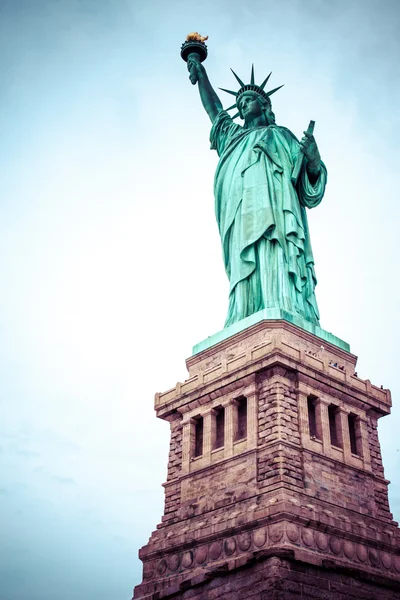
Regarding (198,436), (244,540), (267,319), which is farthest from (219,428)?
(244,540)

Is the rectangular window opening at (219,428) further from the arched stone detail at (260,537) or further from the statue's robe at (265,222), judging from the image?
the arched stone detail at (260,537)

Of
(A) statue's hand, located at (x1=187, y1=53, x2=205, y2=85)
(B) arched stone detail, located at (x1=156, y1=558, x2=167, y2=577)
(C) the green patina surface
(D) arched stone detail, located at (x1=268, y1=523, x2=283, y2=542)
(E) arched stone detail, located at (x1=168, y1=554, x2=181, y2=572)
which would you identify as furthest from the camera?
Answer: (A) statue's hand, located at (x1=187, y1=53, x2=205, y2=85)

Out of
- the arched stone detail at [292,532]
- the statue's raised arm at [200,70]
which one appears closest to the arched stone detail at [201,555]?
the arched stone detail at [292,532]

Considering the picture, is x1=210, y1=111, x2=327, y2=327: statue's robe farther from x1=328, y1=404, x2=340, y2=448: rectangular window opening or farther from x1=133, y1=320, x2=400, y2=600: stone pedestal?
x1=328, y1=404, x2=340, y2=448: rectangular window opening

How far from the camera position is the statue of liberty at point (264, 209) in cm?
2489

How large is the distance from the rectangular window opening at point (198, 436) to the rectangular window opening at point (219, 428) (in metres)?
0.59

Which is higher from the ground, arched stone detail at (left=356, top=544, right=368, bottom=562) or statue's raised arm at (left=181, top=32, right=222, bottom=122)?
statue's raised arm at (left=181, top=32, right=222, bottom=122)

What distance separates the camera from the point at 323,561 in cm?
→ 1850

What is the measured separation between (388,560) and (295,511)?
3.49m

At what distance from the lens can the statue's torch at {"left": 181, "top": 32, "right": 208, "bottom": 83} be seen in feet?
107

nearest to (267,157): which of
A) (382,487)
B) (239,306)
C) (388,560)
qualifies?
(239,306)

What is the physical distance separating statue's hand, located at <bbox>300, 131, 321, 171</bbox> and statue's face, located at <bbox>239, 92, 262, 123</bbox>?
3875 mm

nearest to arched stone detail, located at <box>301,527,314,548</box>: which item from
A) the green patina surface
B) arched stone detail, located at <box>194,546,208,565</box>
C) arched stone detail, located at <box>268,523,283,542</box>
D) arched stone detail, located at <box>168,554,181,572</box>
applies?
arched stone detail, located at <box>268,523,283,542</box>

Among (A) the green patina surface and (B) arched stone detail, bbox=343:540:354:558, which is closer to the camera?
(B) arched stone detail, bbox=343:540:354:558
